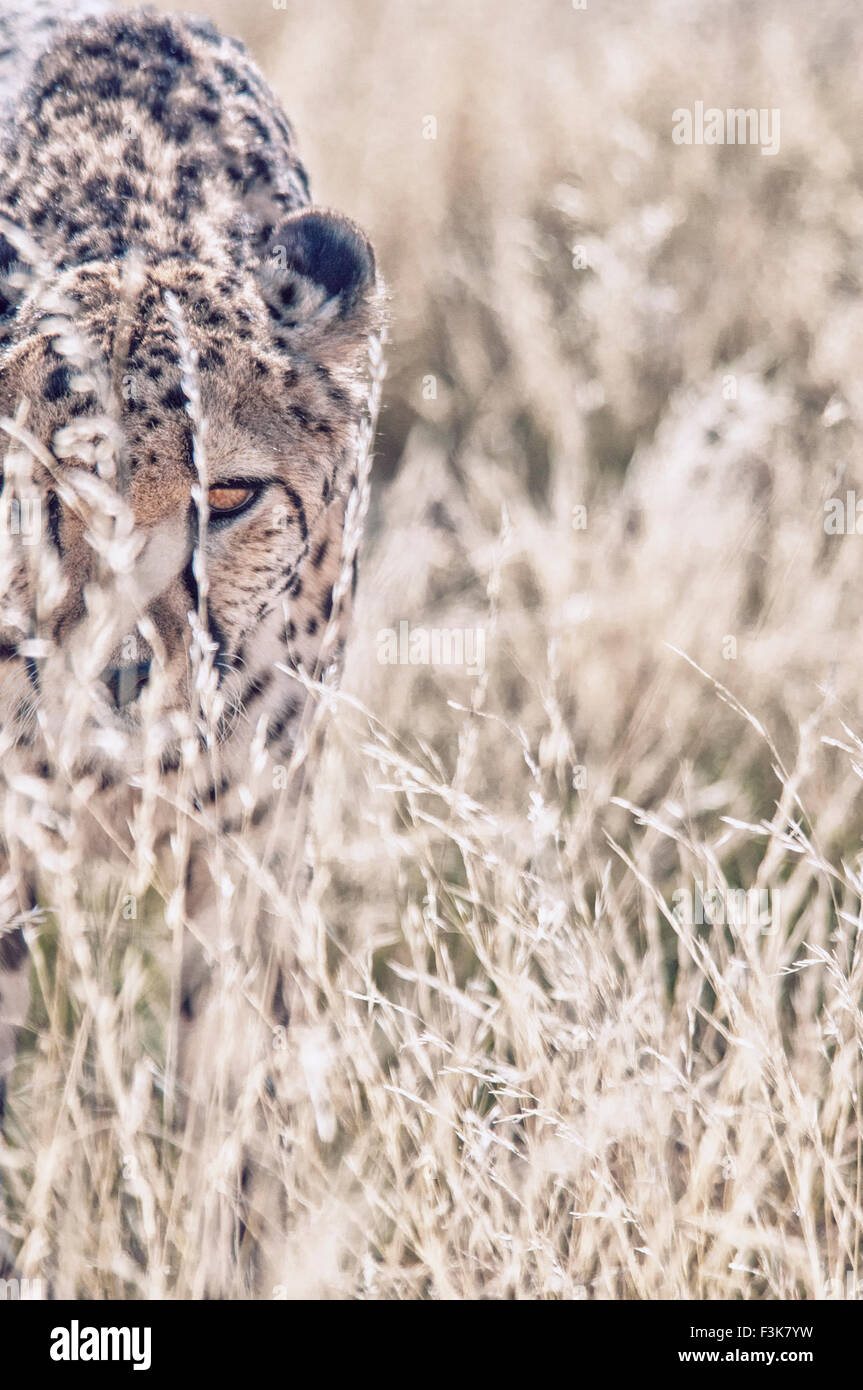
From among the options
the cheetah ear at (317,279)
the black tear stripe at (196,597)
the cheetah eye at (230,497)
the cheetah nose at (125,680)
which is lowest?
the cheetah nose at (125,680)

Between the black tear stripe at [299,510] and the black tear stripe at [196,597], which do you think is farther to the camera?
the black tear stripe at [299,510]

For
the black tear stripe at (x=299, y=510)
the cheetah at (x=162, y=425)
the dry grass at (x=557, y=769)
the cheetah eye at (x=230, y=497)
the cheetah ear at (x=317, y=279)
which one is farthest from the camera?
the cheetah ear at (x=317, y=279)

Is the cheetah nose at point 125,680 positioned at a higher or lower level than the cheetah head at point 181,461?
lower

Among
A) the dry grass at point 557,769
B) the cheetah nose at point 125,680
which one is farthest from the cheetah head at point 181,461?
the dry grass at point 557,769

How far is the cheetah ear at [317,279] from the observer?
2.45 metres

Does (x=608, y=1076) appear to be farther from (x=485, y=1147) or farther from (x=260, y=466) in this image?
(x=260, y=466)

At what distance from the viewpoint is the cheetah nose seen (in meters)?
2.07

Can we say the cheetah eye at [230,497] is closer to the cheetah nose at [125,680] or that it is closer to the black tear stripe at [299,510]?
the black tear stripe at [299,510]

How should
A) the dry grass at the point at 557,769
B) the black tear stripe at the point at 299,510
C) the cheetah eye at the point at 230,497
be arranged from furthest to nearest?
1. the black tear stripe at the point at 299,510
2. the cheetah eye at the point at 230,497
3. the dry grass at the point at 557,769

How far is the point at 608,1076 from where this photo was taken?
6.26 feet

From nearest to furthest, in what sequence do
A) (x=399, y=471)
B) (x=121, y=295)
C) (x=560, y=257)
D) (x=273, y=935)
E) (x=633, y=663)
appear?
(x=121, y=295)
(x=273, y=935)
(x=633, y=663)
(x=399, y=471)
(x=560, y=257)

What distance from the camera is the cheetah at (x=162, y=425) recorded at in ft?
6.46

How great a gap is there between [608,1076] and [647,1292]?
29 centimetres

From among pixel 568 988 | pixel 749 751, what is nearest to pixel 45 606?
pixel 568 988
